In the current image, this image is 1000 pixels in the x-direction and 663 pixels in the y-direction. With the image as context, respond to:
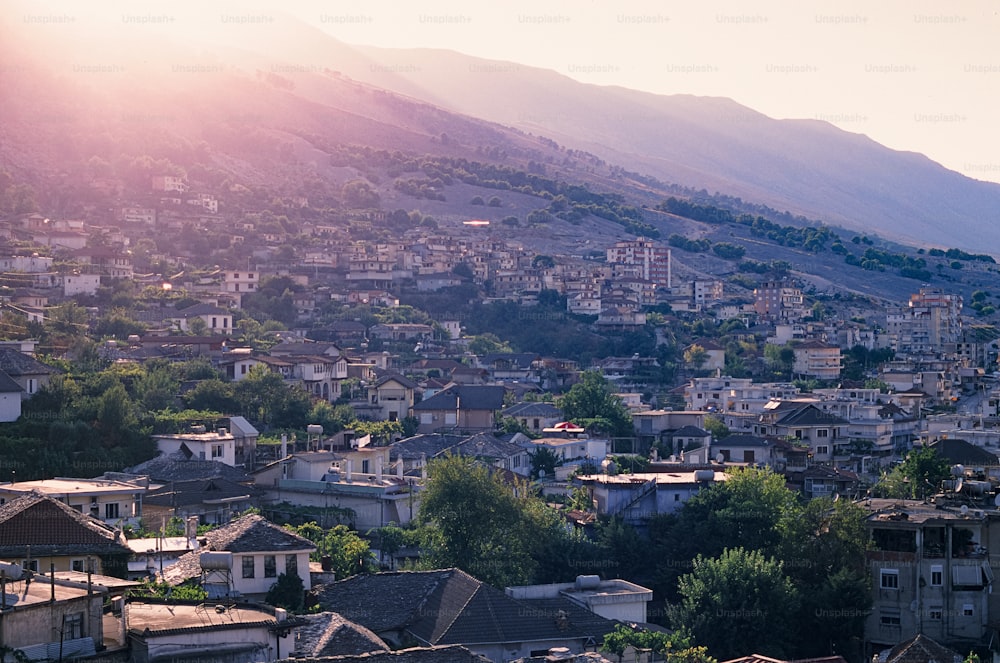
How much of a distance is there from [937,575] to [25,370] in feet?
87.9

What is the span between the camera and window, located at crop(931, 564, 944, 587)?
3081 cm

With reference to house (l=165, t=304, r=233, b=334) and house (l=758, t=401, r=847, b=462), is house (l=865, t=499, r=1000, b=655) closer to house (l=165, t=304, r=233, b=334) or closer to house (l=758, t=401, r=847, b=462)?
house (l=758, t=401, r=847, b=462)

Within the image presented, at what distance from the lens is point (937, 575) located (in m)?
30.9

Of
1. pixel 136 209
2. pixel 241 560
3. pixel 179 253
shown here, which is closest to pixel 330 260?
pixel 179 253

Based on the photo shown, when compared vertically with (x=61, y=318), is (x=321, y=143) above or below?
above

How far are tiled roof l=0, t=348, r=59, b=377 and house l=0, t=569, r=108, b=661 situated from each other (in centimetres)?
2677

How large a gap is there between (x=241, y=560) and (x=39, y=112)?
5382 inches

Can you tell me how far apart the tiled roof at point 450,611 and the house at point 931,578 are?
7.77 m

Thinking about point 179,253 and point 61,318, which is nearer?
point 61,318

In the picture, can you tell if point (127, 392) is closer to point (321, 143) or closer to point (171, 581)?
point (171, 581)

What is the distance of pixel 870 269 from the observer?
134 metres

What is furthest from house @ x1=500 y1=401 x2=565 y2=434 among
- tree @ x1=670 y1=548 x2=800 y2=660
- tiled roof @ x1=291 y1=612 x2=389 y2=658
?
tiled roof @ x1=291 y1=612 x2=389 y2=658

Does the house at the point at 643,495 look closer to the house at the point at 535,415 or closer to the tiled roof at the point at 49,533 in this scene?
the tiled roof at the point at 49,533

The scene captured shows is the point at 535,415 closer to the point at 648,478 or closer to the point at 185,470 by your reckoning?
the point at 648,478
